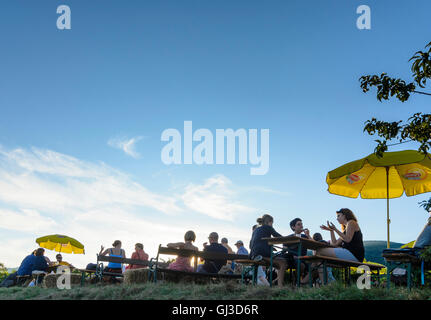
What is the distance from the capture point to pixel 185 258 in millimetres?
8633

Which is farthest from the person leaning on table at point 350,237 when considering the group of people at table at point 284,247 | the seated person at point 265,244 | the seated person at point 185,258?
the seated person at point 185,258

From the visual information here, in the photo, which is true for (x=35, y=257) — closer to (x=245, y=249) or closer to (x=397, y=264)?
(x=245, y=249)

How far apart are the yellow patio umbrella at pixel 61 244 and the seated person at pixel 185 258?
33.0 ft

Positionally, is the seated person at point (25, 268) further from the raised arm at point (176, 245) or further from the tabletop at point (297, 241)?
the tabletop at point (297, 241)

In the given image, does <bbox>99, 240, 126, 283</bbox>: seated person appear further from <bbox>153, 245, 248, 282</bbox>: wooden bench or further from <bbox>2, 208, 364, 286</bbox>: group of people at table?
<bbox>153, 245, 248, 282</bbox>: wooden bench

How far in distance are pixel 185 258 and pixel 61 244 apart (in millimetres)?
12291

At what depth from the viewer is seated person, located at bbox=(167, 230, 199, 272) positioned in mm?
8602

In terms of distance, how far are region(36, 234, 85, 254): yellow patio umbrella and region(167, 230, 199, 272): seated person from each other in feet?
33.0

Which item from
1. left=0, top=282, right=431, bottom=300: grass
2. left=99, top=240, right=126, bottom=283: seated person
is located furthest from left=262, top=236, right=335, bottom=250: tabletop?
left=99, top=240, right=126, bottom=283: seated person

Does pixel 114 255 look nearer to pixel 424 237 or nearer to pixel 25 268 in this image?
pixel 25 268
